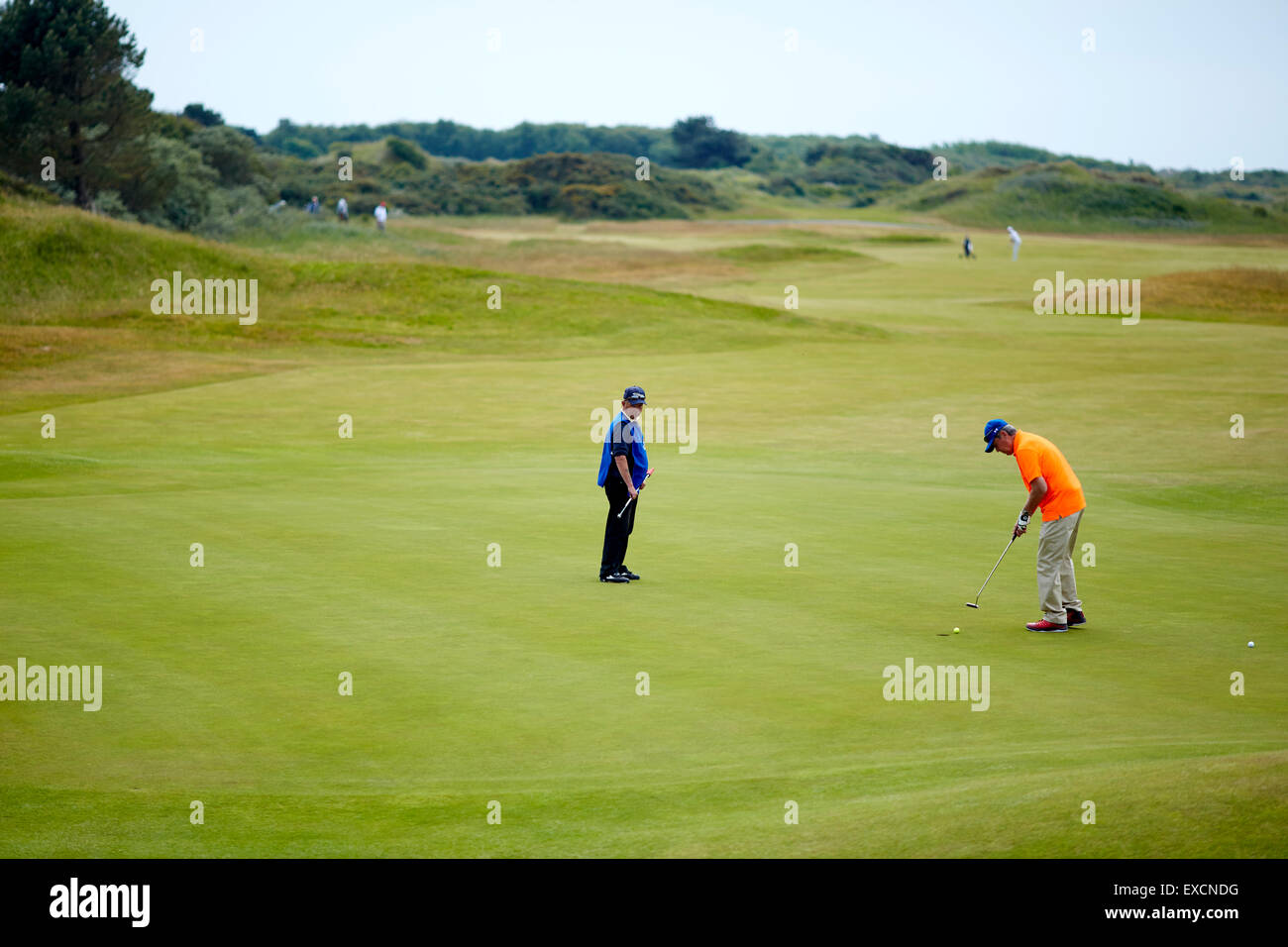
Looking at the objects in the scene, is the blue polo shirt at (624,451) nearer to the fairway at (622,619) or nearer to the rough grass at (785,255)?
the fairway at (622,619)

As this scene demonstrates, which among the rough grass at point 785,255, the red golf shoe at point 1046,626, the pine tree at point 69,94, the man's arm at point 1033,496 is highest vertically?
the pine tree at point 69,94

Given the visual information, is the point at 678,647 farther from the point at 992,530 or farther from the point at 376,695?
the point at 992,530

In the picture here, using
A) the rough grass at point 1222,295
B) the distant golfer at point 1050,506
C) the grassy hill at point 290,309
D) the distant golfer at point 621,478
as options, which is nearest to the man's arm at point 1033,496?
the distant golfer at point 1050,506

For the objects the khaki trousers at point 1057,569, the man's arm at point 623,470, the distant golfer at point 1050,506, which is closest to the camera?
the khaki trousers at point 1057,569

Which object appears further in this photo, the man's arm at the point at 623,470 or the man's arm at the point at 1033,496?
the man's arm at the point at 623,470

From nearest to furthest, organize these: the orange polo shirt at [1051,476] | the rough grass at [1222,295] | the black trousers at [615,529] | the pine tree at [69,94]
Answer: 1. the orange polo shirt at [1051,476]
2. the black trousers at [615,529]
3. the rough grass at [1222,295]
4. the pine tree at [69,94]

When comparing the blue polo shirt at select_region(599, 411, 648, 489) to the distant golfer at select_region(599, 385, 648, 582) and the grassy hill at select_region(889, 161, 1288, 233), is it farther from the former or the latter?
the grassy hill at select_region(889, 161, 1288, 233)

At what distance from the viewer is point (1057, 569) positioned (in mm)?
13719

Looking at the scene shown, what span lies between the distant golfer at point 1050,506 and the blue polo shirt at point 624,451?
4118 mm

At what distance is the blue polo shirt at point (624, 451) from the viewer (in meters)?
15.6

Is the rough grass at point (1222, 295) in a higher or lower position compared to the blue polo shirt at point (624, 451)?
higher

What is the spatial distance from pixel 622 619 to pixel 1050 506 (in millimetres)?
4785

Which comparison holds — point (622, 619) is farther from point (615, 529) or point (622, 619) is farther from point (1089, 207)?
point (1089, 207)

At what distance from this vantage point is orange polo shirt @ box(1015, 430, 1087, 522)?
14164mm
